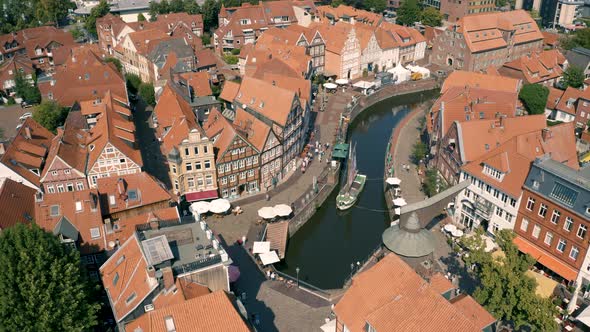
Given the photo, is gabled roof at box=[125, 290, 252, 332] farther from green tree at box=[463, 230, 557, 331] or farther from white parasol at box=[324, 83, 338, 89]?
white parasol at box=[324, 83, 338, 89]

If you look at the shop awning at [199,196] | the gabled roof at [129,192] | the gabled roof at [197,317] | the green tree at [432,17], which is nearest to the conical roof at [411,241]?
the gabled roof at [197,317]

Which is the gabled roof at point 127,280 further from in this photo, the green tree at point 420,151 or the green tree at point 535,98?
the green tree at point 535,98

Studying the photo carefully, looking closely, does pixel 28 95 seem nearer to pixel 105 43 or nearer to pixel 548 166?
pixel 105 43

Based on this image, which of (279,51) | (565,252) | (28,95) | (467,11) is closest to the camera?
(565,252)

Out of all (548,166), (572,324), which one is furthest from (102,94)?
(572,324)

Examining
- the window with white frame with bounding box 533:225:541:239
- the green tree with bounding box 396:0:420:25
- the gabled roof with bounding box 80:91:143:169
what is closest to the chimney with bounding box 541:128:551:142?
the window with white frame with bounding box 533:225:541:239

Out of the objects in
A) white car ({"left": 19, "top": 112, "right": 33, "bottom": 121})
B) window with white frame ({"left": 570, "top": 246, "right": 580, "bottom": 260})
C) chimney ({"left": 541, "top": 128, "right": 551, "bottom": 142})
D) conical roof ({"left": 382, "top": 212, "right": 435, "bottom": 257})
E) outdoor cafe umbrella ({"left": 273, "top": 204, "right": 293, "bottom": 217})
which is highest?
chimney ({"left": 541, "top": 128, "right": 551, "bottom": 142})
